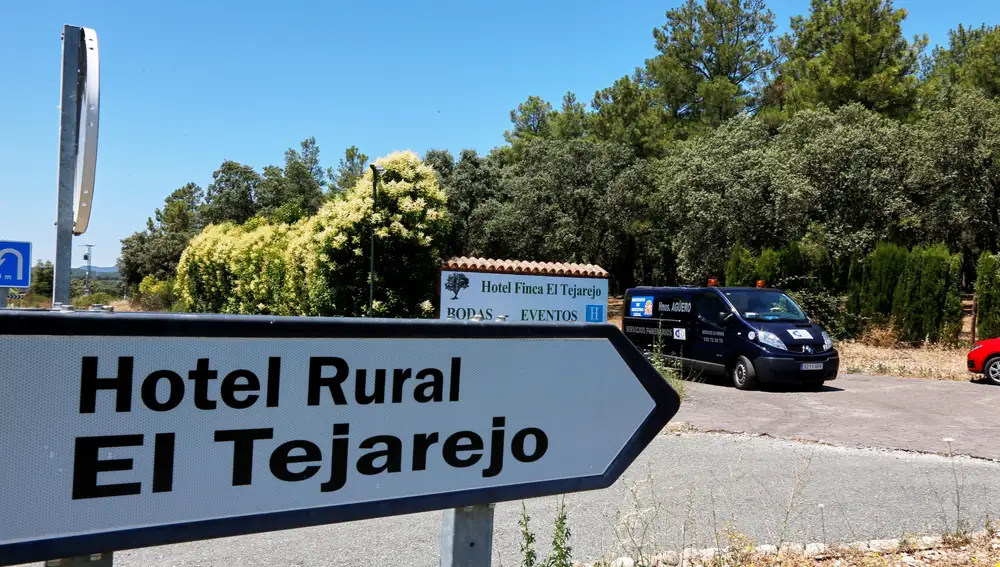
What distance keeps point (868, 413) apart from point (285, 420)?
10.0 m

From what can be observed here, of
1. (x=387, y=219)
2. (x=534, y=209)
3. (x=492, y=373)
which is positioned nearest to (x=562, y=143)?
(x=534, y=209)

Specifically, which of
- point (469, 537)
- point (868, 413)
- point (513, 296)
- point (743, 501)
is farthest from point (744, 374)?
point (469, 537)

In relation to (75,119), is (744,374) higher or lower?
lower

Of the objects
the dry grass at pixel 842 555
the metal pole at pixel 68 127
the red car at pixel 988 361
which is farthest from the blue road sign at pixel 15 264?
the red car at pixel 988 361

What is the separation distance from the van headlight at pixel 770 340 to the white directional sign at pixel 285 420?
447 inches

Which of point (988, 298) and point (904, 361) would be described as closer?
point (904, 361)

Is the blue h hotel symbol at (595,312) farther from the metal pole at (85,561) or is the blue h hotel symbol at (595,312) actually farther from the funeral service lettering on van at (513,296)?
the metal pole at (85,561)

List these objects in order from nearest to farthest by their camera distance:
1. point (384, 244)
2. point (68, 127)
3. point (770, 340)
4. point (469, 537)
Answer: point (469, 537) → point (68, 127) → point (770, 340) → point (384, 244)

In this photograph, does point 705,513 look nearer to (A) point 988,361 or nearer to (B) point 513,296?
(B) point 513,296

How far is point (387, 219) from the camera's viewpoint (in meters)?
20.0

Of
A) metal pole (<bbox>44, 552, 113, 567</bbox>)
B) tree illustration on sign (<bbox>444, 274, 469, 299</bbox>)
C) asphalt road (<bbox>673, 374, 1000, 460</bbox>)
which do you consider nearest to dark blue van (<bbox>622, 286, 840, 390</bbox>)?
asphalt road (<bbox>673, 374, 1000, 460</bbox>)

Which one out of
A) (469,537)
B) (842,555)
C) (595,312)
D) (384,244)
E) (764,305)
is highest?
(384,244)

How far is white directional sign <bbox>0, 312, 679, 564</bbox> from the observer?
134cm

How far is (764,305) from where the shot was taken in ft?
44.7
